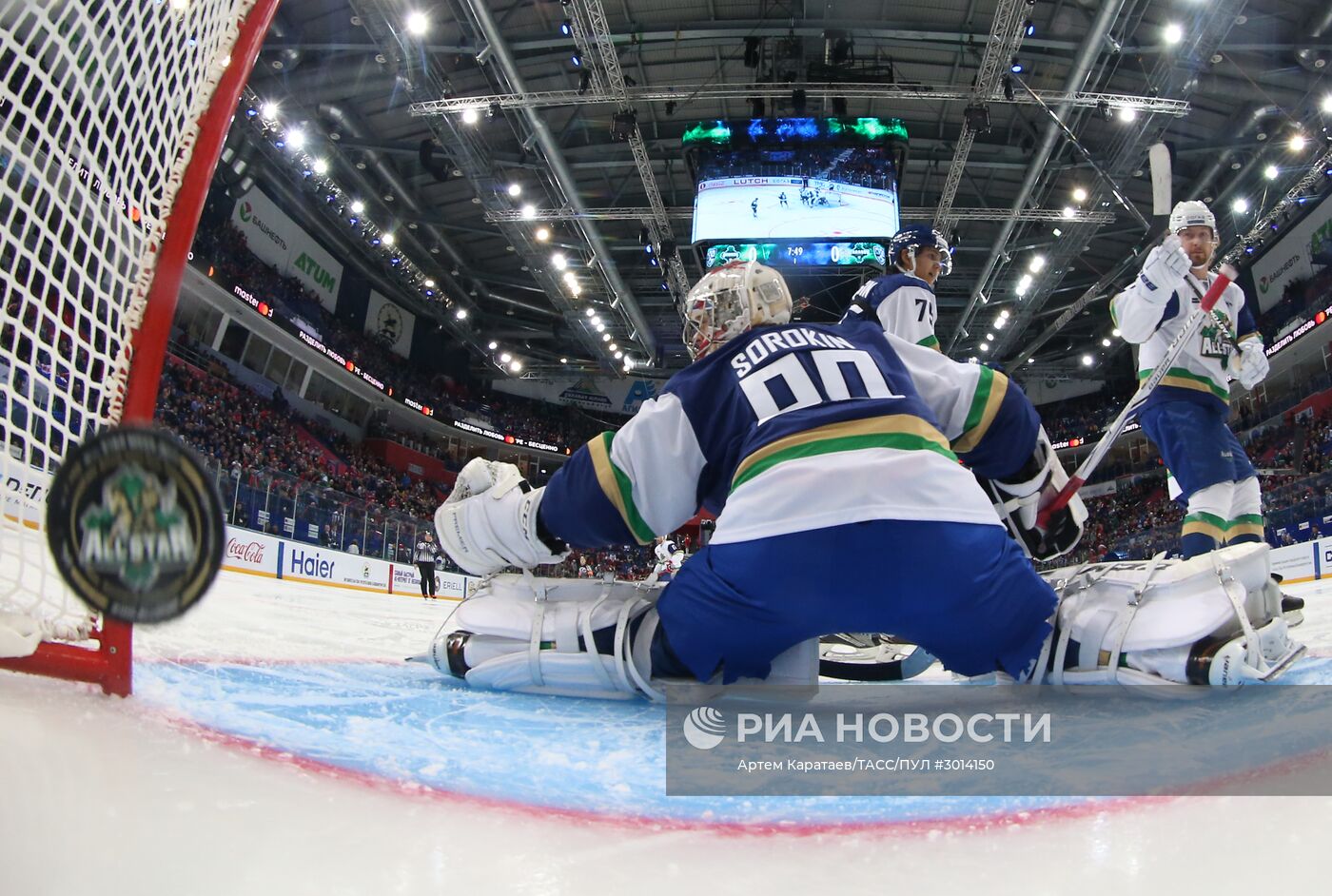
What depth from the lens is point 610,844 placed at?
0.67 m

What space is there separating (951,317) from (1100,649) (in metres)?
18.4

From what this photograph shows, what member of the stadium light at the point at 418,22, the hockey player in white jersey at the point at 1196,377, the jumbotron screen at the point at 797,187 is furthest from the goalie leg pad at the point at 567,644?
the jumbotron screen at the point at 797,187

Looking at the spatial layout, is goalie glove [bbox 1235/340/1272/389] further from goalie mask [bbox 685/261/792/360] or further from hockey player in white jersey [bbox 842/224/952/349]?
goalie mask [bbox 685/261/792/360]

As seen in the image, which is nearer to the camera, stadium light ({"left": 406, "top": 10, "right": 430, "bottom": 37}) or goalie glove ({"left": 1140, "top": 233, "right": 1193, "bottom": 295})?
goalie glove ({"left": 1140, "top": 233, "right": 1193, "bottom": 295})

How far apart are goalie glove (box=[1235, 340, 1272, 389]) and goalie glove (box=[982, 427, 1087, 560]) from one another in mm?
1314

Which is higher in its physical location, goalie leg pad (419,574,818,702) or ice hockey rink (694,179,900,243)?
ice hockey rink (694,179,900,243)

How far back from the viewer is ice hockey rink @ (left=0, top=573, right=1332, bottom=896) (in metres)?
0.56

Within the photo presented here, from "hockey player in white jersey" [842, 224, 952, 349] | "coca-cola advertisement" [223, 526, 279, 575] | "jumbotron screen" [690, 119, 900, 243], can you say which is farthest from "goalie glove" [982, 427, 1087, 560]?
"jumbotron screen" [690, 119, 900, 243]

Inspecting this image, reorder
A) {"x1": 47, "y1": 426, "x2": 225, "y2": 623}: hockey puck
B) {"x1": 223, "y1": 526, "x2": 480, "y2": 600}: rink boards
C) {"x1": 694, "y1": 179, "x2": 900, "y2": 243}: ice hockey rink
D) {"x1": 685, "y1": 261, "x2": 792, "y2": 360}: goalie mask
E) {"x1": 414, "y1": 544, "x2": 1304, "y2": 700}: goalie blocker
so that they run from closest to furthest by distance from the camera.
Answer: {"x1": 47, "y1": 426, "x2": 225, "y2": 623}: hockey puck → {"x1": 414, "y1": 544, "x2": 1304, "y2": 700}: goalie blocker → {"x1": 685, "y1": 261, "x2": 792, "y2": 360}: goalie mask → {"x1": 223, "y1": 526, "x2": 480, "y2": 600}: rink boards → {"x1": 694, "y1": 179, "x2": 900, "y2": 243}: ice hockey rink

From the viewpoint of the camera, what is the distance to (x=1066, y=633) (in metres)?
1.50

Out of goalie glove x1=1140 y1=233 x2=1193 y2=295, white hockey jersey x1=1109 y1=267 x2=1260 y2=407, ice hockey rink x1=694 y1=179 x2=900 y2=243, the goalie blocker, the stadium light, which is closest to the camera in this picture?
the goalie blocker

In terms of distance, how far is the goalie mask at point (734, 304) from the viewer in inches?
61.4

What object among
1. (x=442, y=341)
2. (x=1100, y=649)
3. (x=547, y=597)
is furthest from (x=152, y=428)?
(x=442, y=341)

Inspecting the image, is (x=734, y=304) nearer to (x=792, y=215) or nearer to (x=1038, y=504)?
(x=1038, y=504)
